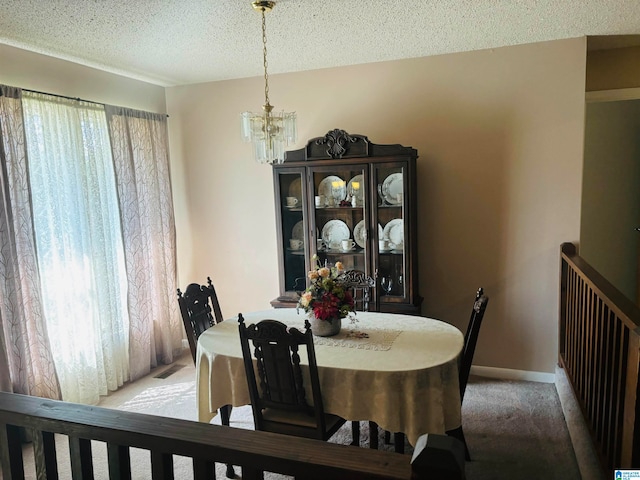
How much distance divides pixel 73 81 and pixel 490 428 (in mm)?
3833

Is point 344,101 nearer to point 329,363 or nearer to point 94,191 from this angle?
point 94,191

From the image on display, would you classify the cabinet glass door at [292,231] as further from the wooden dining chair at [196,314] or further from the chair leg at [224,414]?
the chair leg at [224,414]

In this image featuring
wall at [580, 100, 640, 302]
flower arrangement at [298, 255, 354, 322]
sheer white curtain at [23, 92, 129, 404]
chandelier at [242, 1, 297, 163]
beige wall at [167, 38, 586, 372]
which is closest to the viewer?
flower arrangement at [298, 255, 354, 322]

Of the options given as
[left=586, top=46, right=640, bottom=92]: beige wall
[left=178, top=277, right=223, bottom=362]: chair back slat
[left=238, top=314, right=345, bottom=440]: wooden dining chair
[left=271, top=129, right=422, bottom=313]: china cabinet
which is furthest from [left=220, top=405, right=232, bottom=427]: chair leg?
[left=586, top=46, right=640, bottom=92]: beige wall

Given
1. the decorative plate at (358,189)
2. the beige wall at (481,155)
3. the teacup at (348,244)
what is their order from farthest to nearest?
the teacup at (348,244), the decorative plate at (358,189), the beige wall at (481,155)

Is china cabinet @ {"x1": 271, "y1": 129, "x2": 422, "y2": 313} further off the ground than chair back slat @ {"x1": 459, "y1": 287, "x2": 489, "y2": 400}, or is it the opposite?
china cabinet @ {"x1": 271, "y1": 129, "x2": 422, "y2": 313}

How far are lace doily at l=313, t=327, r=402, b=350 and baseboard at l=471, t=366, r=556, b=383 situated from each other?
5.01ft

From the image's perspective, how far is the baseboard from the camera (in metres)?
3.62

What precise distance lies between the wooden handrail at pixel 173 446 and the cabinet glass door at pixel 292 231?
276cm

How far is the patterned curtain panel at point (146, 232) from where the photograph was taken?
387cm

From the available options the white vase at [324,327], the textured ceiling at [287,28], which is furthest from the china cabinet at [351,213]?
the white vase at [324,327]

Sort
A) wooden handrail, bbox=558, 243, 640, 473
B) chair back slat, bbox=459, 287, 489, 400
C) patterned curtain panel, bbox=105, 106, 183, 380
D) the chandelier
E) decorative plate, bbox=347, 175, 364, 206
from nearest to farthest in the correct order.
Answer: wooden handrail, bbox=558, 243, 640, 473 → chair back slat, bbox=459, 287, 489, 400 → the chandelier → decorative plate, bbox=347, 175, 364, 206 → patterned curtain panel, bbox=105, 106, 183, 380

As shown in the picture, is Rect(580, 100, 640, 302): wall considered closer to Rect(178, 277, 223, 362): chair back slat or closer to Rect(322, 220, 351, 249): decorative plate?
Rect(322, 220, 351, 249): decorative plate

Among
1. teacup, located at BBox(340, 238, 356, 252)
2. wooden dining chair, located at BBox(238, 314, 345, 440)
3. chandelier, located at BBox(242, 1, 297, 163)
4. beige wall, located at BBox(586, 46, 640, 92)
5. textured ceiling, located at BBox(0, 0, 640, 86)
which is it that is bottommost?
wooden dining chair, located at BBox(238, 314, 345, 440)
